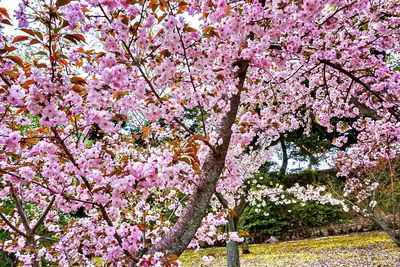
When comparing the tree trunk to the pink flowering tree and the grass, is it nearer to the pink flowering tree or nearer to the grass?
the pink flowering tree

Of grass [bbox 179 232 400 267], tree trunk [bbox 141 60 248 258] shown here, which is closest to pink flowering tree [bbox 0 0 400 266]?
tree trunk [bbox 141 60 248 258]

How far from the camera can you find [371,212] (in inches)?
317

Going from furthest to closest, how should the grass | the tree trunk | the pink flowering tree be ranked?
the grass, the tree trunk, the pink flowering tree

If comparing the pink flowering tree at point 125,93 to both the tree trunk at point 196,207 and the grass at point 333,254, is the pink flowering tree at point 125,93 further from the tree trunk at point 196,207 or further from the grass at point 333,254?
the grass at point 333,254

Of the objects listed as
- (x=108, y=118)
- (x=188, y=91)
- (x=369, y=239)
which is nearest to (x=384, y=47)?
(x=188, y=91)

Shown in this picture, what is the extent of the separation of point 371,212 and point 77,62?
8.14 metres

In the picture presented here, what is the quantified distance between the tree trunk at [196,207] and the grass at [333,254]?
19.7 ft

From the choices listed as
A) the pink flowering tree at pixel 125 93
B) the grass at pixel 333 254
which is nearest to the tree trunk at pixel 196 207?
the pink flowering tree at pixel 125 93

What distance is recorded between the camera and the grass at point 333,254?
7355 millimetres

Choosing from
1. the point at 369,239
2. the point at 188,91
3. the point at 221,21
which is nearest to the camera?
the point at 221,21

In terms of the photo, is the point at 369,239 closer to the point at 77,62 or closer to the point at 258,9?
the point at 258,9

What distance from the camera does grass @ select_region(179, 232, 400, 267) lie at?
24.1ft

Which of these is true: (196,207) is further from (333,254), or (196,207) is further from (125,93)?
(333,254)

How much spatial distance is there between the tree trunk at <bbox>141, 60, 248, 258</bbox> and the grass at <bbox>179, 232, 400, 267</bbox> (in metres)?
6.02
